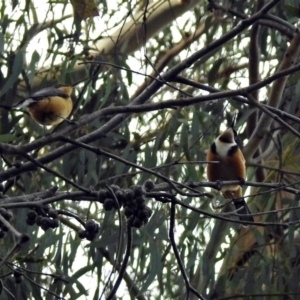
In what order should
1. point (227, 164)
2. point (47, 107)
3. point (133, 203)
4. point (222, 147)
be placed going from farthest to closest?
point (222, 147), point (227, 164), point (47, 107), point (133, 203)

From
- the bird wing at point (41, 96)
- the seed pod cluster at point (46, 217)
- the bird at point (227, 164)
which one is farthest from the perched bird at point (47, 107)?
the seed pod cluster at point (46, 217)

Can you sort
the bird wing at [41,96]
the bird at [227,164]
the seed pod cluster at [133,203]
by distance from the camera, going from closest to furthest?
1. the seed pod cluster at [133,203]
2. the bird wing at [41,96]
3. the bird at [227,164]

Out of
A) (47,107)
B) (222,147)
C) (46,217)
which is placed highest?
(222,147)

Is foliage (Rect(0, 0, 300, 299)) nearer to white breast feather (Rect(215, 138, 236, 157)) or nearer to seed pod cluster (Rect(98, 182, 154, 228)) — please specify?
white breast feather (Rect(215, 138, 236, 157))

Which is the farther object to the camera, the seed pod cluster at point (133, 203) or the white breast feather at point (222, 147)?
the white breast feather at point (222, 147)

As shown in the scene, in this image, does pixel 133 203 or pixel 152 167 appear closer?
pixel 133 203

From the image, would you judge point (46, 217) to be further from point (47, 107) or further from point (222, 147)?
point (222, 147)

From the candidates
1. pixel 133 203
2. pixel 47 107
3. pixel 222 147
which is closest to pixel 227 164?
pixel 222 147

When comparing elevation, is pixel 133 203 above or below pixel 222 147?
below

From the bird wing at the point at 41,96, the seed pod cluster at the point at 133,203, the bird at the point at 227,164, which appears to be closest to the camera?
the seed pod cluster at the point at 133,203

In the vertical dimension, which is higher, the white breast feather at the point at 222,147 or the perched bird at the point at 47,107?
the white breast feather at the point at 222,147

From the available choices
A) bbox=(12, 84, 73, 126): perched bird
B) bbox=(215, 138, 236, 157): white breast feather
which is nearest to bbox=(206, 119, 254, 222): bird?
bbox=(215, 138, 236, 157): white breast feather

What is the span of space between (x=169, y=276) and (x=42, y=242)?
2.09ft

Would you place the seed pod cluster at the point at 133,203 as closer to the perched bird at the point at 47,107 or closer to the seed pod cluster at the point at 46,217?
the seed pod cluster at the point at 46,217
